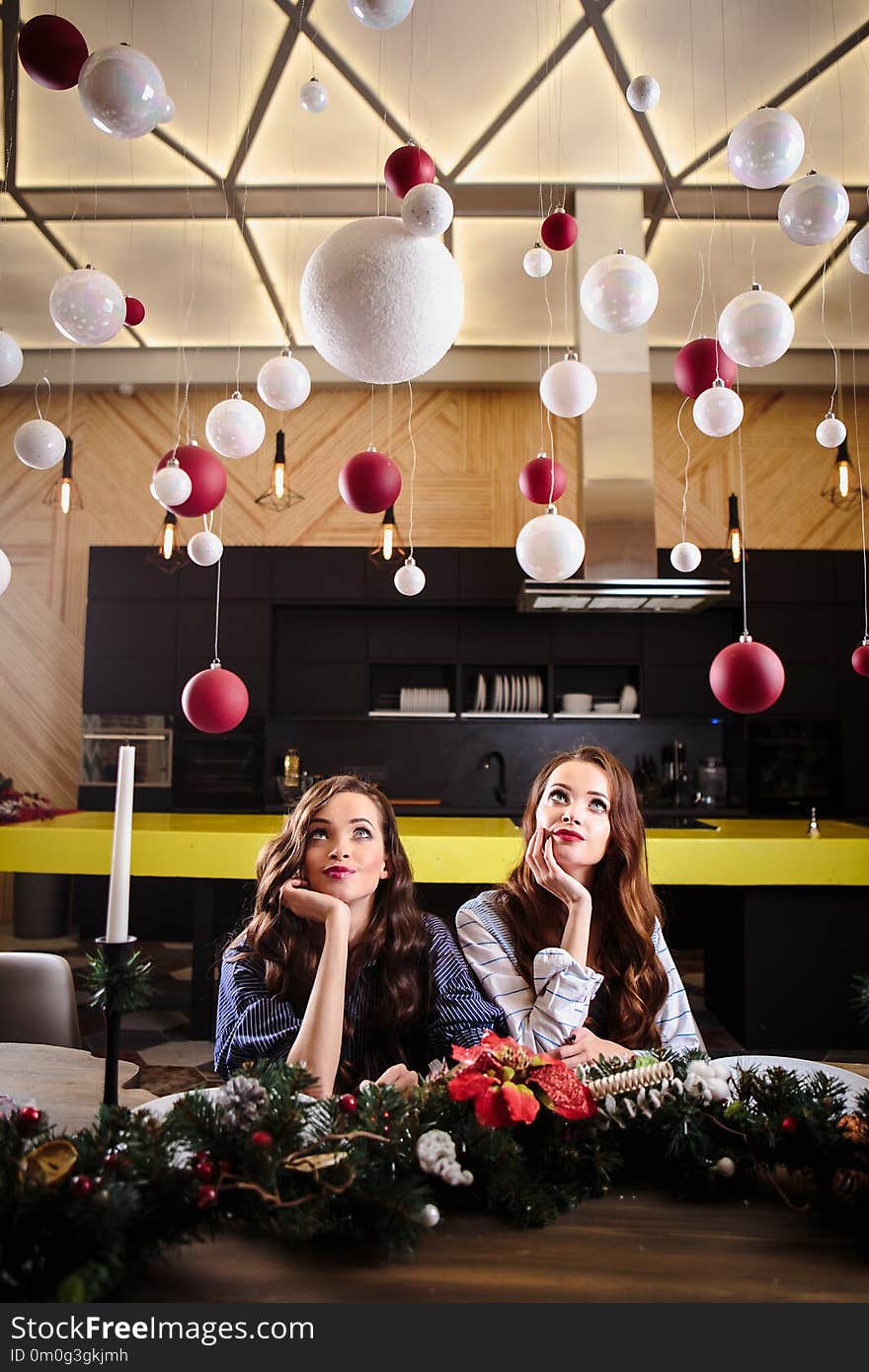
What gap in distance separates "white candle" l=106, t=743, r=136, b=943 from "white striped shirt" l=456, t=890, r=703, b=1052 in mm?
937

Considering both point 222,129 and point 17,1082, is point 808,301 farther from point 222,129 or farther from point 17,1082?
point 17,1082

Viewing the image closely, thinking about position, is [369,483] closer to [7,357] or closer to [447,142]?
[7,357]

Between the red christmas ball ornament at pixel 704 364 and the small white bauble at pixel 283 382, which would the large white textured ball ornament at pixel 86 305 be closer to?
the small white bauble at pixel 283 382

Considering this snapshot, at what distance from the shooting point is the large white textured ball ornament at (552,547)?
2160 mm

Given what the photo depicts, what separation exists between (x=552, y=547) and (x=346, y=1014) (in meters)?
1.18

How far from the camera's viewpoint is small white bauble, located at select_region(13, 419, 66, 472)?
2.10 m

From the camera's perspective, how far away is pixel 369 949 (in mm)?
1638

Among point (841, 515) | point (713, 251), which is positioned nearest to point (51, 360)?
point (713, 251)

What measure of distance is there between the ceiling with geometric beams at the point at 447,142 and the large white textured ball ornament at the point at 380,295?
2777 mm

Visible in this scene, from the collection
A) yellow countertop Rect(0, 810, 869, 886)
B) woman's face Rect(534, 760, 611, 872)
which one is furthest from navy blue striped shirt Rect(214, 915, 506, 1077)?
yellow countertop Rect(0, 810, 869, 886)

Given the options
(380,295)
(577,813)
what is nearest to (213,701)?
(577,813)

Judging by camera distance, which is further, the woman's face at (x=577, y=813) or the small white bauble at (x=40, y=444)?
the small white bauble at (x=40, y=444)

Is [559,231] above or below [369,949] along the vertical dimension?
above

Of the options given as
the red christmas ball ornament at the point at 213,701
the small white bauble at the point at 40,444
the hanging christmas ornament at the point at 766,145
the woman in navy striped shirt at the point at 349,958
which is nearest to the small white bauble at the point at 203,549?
the red christmas ball ornament at the point at 213,701
